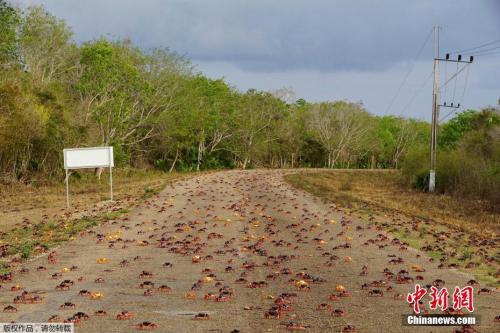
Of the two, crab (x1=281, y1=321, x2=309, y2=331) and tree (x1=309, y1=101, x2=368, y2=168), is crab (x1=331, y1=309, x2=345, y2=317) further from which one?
tree (x1=309, y1=101, x2=368, y2=168)

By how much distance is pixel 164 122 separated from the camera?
59.3 metres

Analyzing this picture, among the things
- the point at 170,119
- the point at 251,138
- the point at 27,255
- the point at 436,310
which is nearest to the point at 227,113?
the point at 251,138

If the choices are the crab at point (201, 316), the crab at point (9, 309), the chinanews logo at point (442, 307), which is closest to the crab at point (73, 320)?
the crab at point (9, 309)

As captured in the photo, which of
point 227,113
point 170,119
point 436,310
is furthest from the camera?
point 227,113

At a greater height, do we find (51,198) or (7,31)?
(7,31)

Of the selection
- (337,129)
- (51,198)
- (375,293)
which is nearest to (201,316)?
(375,293)

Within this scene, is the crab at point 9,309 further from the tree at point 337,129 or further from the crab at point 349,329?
the tree at point 337,129

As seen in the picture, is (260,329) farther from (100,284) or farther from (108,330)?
(100,284)

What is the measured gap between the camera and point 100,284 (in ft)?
36.1

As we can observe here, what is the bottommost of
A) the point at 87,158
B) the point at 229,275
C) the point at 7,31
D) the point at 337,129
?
the point at 229,275

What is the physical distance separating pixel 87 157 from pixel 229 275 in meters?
15.0

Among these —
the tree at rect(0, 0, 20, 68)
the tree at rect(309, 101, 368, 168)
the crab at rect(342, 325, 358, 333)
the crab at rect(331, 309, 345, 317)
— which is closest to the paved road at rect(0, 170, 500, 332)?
the crab at rect(331, 309, 345, 317)

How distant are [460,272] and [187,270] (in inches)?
209

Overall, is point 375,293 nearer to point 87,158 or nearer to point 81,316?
point 81,316
